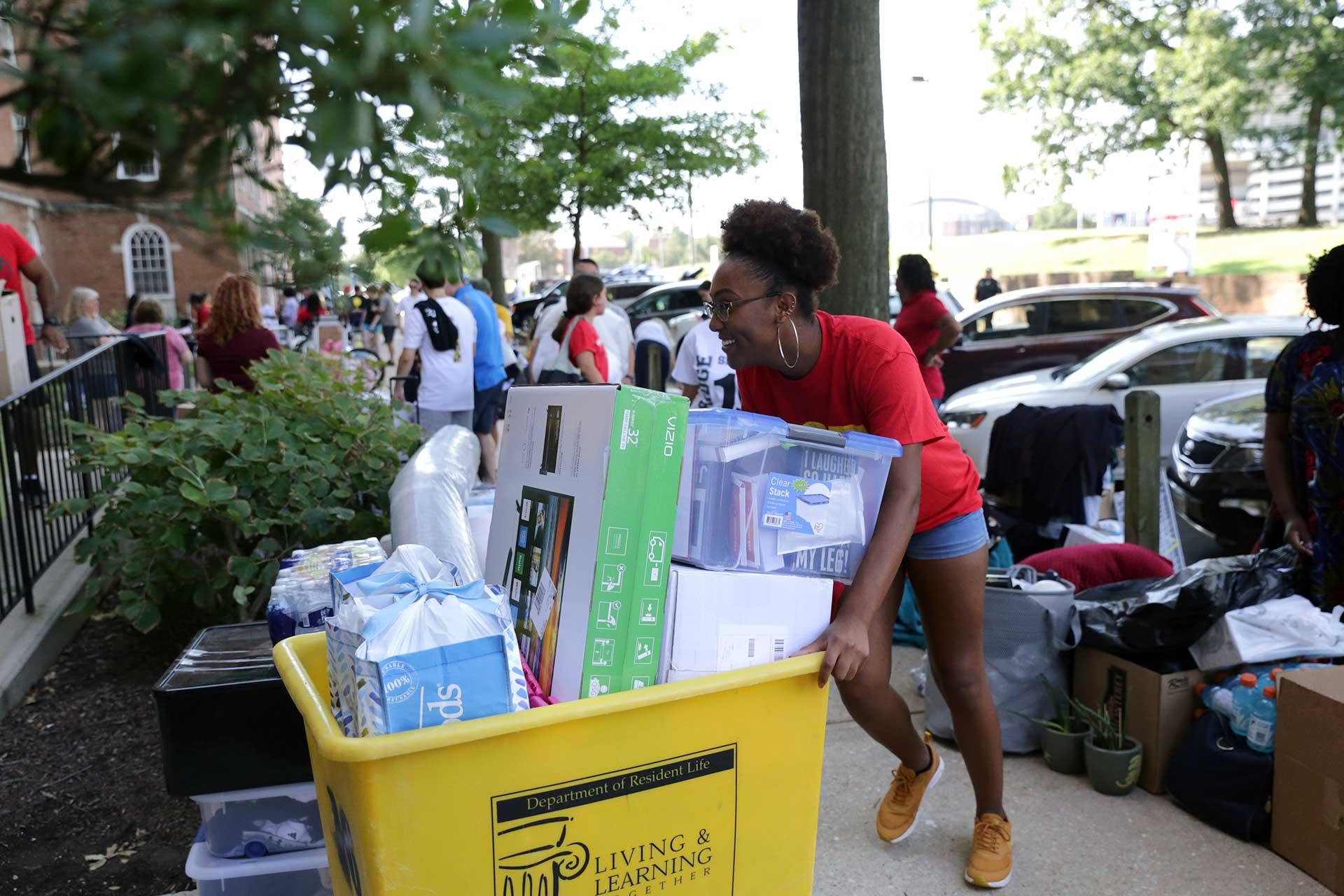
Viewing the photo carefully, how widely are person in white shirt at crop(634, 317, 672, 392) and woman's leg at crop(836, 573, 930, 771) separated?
265 inches

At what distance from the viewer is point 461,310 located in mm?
8070

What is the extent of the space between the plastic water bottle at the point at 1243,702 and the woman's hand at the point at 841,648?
185cm

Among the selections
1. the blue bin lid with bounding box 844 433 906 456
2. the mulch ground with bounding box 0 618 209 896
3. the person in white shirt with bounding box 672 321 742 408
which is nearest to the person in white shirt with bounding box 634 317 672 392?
the person in white shirt with bounding box 672 321 742 408

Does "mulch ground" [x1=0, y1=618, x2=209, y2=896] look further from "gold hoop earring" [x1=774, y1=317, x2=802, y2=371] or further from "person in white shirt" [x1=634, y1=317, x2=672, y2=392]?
"person in white shirt" [x1=634, y1=317, x2=672, y2=392]

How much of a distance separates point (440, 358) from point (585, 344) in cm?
106

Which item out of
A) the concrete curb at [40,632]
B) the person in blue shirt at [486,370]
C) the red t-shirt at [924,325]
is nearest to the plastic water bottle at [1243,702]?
the red t-shirt at [924,325]

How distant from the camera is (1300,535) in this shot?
387 centimetres

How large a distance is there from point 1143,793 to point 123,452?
415 cm

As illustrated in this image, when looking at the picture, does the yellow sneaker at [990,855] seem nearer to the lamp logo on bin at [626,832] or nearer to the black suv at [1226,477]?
the lamp logo on bin at [626,832]

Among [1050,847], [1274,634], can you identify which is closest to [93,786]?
[1050,847]

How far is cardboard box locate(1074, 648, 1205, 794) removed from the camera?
3.64m

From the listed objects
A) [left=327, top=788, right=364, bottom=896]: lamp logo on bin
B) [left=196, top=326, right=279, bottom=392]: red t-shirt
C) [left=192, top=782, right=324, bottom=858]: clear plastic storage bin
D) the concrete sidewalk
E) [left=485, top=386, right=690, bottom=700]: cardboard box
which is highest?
[left=196, top=326, right=279, bottom=392]: red t-shirt

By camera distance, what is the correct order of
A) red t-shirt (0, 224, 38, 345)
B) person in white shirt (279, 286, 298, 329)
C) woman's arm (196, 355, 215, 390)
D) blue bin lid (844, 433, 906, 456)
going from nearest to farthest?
1. blue bin lid (844, 433, 906, 456)
2. red t-shirt (0, 224, 38, 345)
3. woman's arm (196, 355, 215, 390)
4. person in white shirt (279, 286, 298, 329)

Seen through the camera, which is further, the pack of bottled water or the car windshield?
the car windshield
